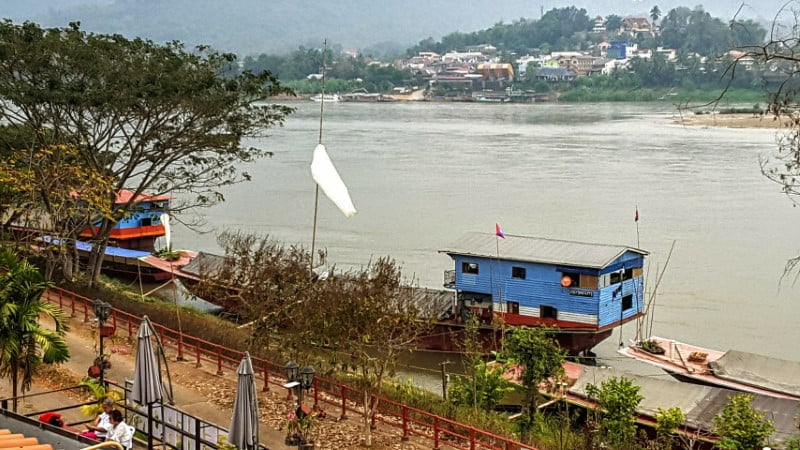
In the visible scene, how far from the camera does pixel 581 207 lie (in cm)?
4097

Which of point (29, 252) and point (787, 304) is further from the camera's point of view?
point (787, 304)

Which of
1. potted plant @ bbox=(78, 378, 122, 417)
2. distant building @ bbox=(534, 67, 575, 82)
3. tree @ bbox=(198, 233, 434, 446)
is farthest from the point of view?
distant building @ bbox=(534, 67, 575, 82)

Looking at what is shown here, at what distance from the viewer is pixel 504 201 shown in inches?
1667

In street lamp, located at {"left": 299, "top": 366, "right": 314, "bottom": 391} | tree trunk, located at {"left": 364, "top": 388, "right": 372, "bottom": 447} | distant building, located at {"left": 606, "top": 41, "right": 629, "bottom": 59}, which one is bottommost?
tree trunk, located at {"left": 364, "top": 388, "right": 372, "bottom": 447}

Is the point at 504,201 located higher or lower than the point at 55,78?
lower

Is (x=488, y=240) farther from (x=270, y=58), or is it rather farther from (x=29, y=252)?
(x=270, y=58)

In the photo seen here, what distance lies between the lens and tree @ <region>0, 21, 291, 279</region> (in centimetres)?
2114

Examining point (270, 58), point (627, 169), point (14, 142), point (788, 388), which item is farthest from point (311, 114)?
point (788, 388)

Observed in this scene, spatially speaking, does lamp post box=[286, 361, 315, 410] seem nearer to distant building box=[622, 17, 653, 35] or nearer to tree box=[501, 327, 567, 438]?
tree box=[501, 327, 567, 438]

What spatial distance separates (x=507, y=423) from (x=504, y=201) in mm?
27991

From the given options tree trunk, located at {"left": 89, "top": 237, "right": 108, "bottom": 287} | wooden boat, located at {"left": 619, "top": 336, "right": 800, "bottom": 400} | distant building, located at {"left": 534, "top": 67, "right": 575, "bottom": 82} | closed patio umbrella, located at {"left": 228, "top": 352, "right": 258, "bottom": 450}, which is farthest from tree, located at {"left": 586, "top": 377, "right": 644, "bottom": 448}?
distant building, located at {"left": 534, "top": 67, "right": 575, "bottom": 82}

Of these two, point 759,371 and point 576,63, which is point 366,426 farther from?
point 576,63

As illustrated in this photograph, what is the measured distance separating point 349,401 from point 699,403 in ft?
19.6

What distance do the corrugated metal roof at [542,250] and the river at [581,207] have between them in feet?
8.97
